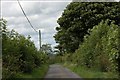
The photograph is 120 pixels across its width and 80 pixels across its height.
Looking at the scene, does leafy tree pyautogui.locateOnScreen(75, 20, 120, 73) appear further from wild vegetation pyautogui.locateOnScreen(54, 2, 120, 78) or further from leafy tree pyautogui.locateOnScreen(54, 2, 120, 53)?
leafy tree pyautogui.locateOnScreen(54, 2, 120, 53)

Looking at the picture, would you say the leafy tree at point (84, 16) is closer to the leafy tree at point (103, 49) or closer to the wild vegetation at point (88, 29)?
the wild vegetation at point (88, 29)

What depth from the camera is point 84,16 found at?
37.7m

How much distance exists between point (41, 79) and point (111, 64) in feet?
22.0

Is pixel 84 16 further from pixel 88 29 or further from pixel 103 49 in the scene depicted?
pixel 103 49

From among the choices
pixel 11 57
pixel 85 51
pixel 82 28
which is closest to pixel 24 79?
pixel 11 57

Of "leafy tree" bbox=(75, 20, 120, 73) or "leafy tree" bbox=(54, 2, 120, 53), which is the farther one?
"leafy tree" bbox=(54, 2, 120, 53)

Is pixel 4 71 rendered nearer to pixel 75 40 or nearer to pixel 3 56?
pixel 3 56

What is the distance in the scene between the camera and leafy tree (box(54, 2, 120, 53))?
37.3 metres

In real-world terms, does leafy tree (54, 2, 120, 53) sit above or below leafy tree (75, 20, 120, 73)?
above

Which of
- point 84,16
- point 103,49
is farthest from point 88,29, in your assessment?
point 103,49

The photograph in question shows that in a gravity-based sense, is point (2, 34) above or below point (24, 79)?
above

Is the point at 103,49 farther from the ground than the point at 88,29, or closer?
closer

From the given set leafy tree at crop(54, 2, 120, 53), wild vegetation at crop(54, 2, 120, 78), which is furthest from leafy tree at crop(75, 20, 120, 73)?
leafy tree at crop(54, 2, 120, 53)

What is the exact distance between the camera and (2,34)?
16.7m
